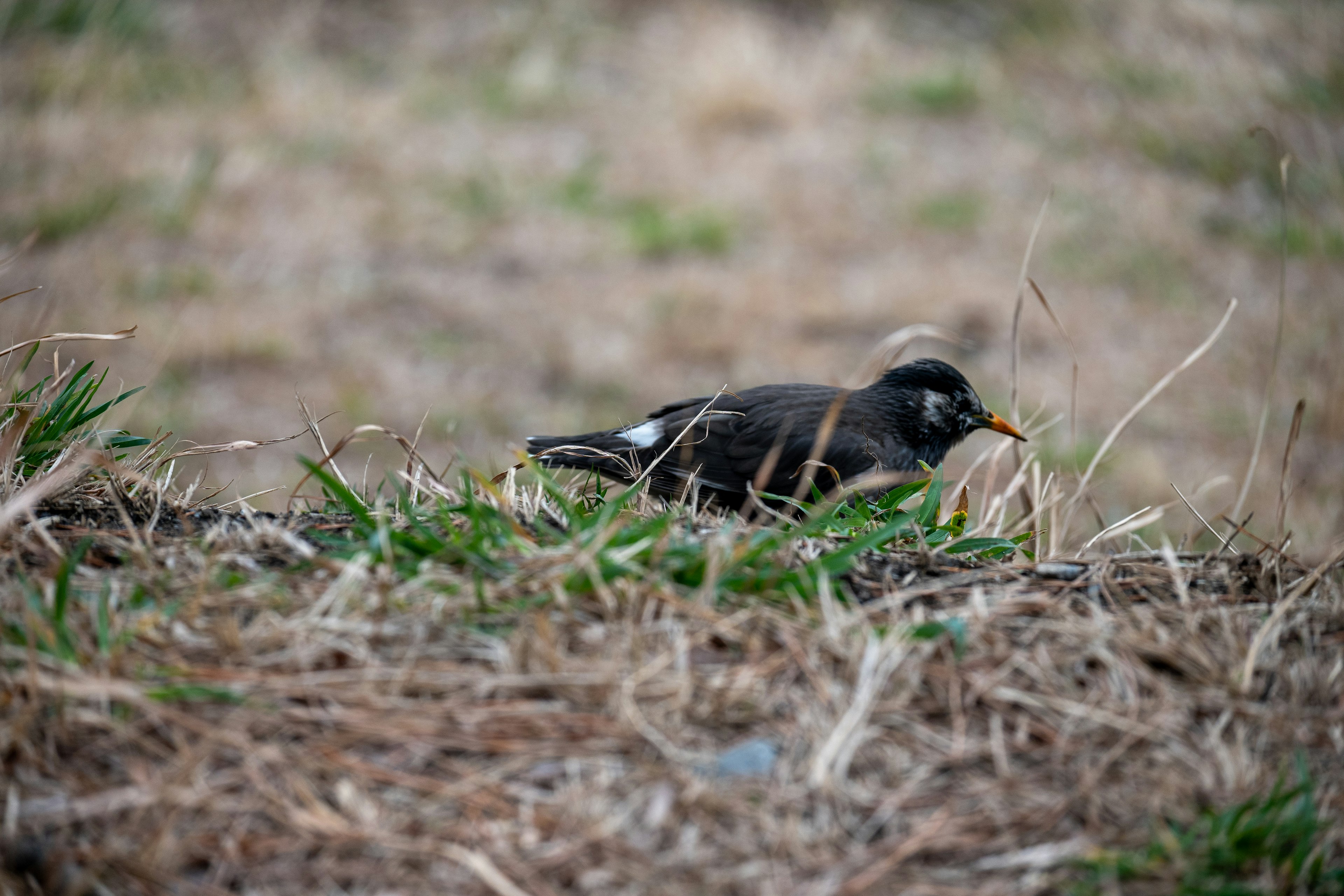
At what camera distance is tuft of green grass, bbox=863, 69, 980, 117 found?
35.5 feet

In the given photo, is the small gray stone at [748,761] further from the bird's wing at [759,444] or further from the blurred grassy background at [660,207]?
the blurred grassy background at [660,207]

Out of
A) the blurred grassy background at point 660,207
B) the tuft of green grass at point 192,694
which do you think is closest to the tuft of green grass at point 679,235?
the blurred grassy background at point 660,207

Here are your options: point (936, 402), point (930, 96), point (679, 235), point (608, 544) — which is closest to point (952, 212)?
point (930, 96)

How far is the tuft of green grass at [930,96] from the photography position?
10.8 m

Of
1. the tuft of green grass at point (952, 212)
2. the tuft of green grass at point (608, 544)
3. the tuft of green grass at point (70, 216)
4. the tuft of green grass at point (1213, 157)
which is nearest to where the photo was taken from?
the tuft of green grass at point (608, 544)

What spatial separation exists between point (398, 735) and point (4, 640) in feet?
2.37

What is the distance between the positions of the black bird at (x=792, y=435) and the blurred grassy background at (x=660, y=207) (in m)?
1.65

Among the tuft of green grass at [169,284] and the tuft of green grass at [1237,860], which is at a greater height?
the tuft of green grass at [169,284]

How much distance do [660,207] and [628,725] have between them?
7.62 metres

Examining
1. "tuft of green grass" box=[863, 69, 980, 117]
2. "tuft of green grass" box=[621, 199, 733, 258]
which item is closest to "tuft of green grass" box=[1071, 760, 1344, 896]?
"tuft of green grass" box=[621, 199, 733, 258]

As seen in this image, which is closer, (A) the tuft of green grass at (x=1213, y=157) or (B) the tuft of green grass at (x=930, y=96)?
(A) the tuft of green grass at (x=1213, y=157)

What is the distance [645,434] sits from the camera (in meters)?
4.15

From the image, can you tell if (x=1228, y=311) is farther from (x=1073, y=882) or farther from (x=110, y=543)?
(x=110, y=543)

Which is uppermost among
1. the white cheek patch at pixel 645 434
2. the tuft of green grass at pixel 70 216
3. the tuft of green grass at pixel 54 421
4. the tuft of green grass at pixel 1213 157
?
the tuft of green grass at pixel 1213 157
